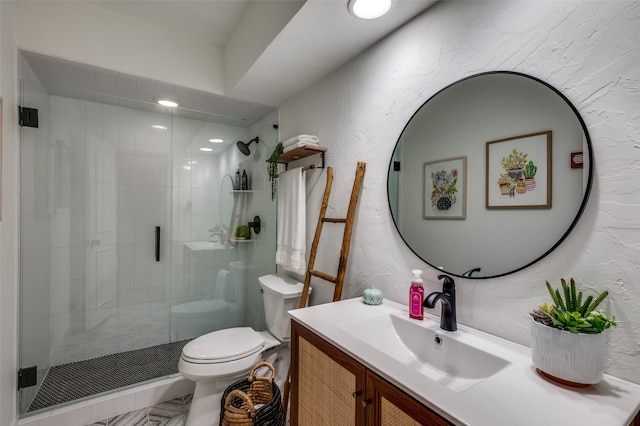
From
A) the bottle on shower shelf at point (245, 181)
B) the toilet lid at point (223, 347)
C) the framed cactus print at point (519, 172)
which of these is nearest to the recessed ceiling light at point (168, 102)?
the bottle on shower shelf at point (245, 181)

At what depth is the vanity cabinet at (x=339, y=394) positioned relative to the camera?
0.77 m

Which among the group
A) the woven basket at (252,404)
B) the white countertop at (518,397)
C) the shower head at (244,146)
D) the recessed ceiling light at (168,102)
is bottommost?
the woven basket at (252,404)

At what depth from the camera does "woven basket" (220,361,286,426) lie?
1408mm

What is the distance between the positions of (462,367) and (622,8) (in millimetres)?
1139

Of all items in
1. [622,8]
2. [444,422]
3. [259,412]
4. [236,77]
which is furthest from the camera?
[236,77]

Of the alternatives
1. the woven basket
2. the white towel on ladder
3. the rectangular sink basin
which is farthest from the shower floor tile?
the rectangular sink basin

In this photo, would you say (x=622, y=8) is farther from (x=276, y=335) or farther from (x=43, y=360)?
(x=43, y=360)

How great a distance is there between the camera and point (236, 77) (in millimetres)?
2102

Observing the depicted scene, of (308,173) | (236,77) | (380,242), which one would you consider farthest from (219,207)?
(380,242)

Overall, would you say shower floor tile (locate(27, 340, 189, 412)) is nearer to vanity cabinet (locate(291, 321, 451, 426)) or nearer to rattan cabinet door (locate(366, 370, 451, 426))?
vanity cabinet (locate(291, 321, 451, 426))

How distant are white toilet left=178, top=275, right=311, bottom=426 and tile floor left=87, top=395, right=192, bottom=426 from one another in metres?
0.23

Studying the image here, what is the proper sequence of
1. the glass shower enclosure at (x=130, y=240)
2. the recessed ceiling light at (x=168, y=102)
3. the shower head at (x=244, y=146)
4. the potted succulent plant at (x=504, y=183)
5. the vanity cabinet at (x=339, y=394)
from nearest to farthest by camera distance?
1. the vanity cabinet at (x=339, y=394)
2. the potted succulent plant at (x=504, y=183)
3. the glass shower enclosure at (x=130, y=240)
4. the recessed ceiling light at (x=168, y=102)
5. the shower head at (x=244, y=146)

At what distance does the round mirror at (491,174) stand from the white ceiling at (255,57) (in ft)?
1.84

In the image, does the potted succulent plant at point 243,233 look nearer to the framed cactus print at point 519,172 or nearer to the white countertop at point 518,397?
the white countertop at point 518,397
